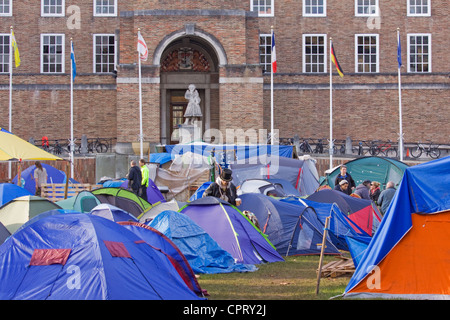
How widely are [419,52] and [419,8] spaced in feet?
8.06

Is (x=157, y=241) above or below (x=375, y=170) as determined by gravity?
below

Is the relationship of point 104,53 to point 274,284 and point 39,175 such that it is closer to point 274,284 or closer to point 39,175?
point 39,175

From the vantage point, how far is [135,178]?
22750 millimetres

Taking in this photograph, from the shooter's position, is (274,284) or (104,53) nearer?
(274,284)

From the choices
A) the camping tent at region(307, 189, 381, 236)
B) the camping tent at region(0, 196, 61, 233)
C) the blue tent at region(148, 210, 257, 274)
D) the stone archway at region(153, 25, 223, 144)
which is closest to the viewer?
the blue tent at region(148, 210, 257, 274)

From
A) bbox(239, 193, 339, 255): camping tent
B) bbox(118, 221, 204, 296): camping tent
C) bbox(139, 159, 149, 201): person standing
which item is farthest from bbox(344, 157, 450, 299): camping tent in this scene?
bbox(139, 159, 149, 201): person standing

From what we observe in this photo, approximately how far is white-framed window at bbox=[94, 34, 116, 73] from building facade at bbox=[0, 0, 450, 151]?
6 centimetres

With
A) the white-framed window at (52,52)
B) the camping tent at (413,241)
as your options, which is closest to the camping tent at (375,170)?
the camping tent at (413,241)

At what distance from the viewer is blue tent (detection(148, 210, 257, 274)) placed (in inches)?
577

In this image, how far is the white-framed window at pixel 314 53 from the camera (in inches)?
1697

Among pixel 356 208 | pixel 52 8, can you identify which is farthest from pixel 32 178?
pixel 52 8

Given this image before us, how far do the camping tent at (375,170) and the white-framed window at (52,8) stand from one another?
2094cm

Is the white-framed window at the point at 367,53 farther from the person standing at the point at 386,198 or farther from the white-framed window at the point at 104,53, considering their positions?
the person standing at the point at 386,198

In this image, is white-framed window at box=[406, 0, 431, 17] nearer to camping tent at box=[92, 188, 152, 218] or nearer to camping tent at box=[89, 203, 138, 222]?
camping tent at box=[92, 188, 152, 218]
